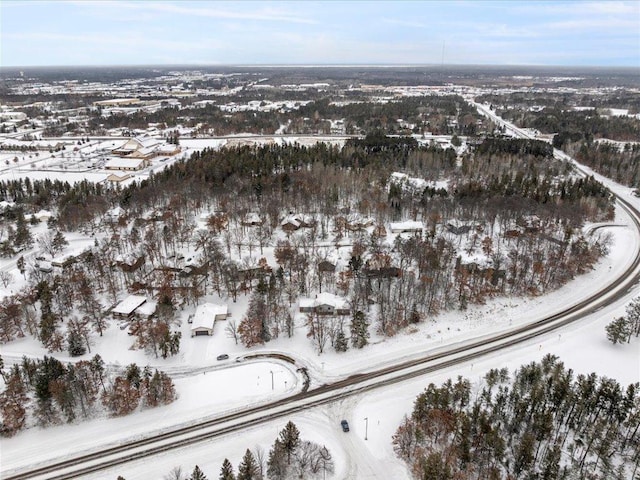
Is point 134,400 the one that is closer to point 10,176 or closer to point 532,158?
point 10,176

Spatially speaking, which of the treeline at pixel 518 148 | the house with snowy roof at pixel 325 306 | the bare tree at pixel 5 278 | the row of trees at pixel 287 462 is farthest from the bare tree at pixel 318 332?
the treeline at pixel 518 148

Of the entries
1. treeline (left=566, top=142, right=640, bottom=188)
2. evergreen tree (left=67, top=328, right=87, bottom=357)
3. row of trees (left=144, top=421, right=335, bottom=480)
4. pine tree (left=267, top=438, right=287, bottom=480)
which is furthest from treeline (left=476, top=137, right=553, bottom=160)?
evergreen tree (left=67, top=328, right=87, bottom=357)

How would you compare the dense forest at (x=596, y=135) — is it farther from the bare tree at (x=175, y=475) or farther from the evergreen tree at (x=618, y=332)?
the bare tree at (x=175, y=475)

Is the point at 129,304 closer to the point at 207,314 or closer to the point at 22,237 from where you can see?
the point at 207,314

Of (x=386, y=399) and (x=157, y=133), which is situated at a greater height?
(x=157, y=133)

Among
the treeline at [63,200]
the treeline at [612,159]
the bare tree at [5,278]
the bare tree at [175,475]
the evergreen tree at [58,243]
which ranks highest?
the treeline at [612,159]

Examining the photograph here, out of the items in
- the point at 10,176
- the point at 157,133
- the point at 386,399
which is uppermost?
the point at 157,133

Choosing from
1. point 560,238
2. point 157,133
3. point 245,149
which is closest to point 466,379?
point 560,238
